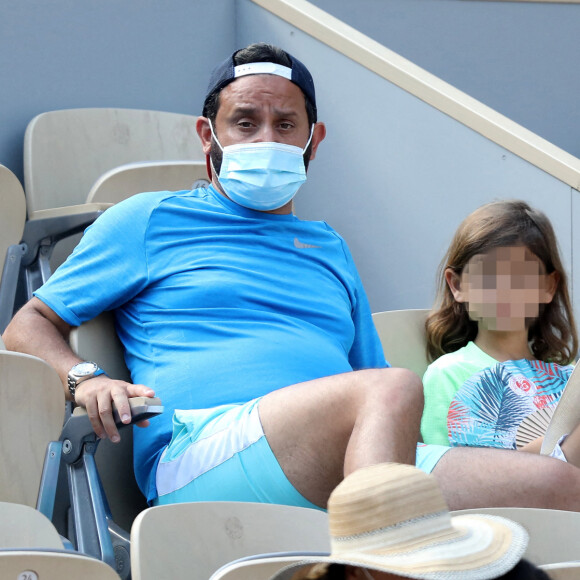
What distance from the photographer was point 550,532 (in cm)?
142

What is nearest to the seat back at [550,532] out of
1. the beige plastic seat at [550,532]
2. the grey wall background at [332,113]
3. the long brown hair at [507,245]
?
the beige plastic seat at [550,532]

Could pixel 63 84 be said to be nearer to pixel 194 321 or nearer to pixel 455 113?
pixel 455 113

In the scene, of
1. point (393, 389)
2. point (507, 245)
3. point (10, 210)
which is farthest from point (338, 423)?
point (10, 210)

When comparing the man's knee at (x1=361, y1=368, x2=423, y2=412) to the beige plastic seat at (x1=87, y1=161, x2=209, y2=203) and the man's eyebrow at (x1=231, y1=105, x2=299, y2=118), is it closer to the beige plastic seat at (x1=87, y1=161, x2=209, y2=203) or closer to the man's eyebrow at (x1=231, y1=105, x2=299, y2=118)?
the man's eyebrow at (x1=231, y1=105, x2=299, y2=118)

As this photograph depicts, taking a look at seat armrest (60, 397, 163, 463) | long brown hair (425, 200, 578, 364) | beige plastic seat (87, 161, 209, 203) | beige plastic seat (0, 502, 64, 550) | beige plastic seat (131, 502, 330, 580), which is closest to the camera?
beige plastic seat (131, 502, 330, 580)

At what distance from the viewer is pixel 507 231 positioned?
2480mm

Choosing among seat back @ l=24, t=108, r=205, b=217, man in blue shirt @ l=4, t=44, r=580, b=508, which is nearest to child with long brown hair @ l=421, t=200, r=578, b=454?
man in blue shirt @ l=4, t=44, r=580, b=508

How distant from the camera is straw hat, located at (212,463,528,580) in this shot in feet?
2.85

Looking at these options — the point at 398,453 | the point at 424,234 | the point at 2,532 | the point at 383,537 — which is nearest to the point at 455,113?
the point at 424,234

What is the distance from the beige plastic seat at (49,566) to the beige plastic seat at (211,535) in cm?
5

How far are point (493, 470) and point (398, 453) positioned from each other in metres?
0.40

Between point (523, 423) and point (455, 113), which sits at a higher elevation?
point (455, 113)

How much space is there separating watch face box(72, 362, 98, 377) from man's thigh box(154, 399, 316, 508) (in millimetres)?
192

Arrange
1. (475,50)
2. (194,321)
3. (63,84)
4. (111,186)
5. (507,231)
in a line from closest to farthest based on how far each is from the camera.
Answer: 1. (194,321)
2. (507,231)
3. (111,186)
4. (63,84)
5. (475,50)
